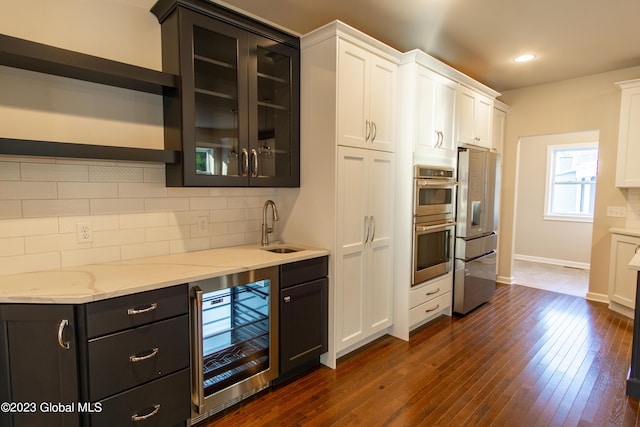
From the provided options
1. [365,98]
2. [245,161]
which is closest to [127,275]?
[245,161]

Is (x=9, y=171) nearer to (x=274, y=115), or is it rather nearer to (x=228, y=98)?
(x=228, y=98)

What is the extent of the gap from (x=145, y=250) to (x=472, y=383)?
7.99ft

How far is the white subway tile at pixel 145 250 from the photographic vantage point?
7.10 ft

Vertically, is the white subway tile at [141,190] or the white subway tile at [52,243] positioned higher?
the white subway tile at [141,190]

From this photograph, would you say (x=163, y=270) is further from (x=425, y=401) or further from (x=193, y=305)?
(x=425, y=401)

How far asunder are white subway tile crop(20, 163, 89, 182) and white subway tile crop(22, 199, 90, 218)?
13 cm

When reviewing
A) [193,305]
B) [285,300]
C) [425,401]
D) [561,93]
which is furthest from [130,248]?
[561,93]

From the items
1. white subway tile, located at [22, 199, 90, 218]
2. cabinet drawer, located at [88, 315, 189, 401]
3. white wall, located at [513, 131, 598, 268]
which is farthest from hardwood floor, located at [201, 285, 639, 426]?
white wall, located at [513, 131, 598, 268]

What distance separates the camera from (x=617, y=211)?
13.0ft

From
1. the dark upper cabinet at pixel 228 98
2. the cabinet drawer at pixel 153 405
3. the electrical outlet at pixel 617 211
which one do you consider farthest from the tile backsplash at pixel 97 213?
the electrical outlet at pixel 617 211

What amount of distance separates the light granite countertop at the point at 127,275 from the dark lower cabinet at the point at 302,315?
109 millimetres

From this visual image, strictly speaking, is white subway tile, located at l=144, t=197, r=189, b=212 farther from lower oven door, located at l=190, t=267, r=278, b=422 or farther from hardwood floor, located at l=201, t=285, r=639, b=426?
hardwood floor, located at l=201, t=285, r=639, b=426

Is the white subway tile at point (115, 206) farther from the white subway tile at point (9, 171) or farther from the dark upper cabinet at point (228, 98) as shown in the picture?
the white subway tile at point (9, 171)

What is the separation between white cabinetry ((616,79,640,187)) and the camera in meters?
3.61
